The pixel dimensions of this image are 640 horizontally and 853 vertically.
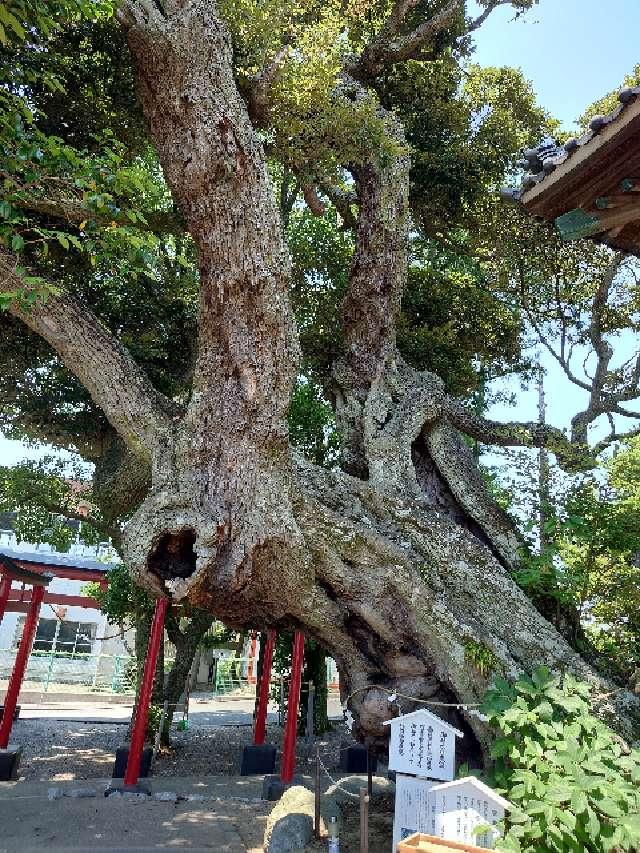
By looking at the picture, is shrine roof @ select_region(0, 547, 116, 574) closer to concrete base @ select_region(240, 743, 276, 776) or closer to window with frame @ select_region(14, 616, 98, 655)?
window with frame @ select_region(14, 616, 98, 655)

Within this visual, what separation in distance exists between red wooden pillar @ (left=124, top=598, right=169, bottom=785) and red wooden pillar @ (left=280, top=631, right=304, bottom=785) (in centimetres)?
177

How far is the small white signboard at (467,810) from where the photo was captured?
3.94 metres

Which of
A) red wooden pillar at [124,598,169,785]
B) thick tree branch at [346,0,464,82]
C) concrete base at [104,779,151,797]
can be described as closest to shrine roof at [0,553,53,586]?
red wooden pillar at [124,598,169,785]

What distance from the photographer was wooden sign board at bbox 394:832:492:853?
133 inches

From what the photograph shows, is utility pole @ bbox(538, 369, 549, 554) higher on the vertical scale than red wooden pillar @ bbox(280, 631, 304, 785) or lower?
higher

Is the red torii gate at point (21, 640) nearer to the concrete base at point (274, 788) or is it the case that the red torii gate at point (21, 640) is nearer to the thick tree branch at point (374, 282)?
the concrete base at point (274, 788)

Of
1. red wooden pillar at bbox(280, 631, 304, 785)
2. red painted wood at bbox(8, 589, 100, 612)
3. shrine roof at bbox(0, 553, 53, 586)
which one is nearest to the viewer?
red wooden pillar at bbox(280, 631, 304, 785)

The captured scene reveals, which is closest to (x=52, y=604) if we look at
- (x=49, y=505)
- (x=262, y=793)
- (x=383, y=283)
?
(x=49, y=505)

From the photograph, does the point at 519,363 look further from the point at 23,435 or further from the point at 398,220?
the point at 23,435

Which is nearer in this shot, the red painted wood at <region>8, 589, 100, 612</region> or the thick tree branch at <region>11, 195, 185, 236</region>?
the thick tree branch at <region>11, 195, 185, 236</region>

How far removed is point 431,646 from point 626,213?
4.02m

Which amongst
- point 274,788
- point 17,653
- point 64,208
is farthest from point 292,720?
point 64,208

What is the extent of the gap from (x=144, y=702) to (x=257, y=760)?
3.04m

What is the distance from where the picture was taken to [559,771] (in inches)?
164
